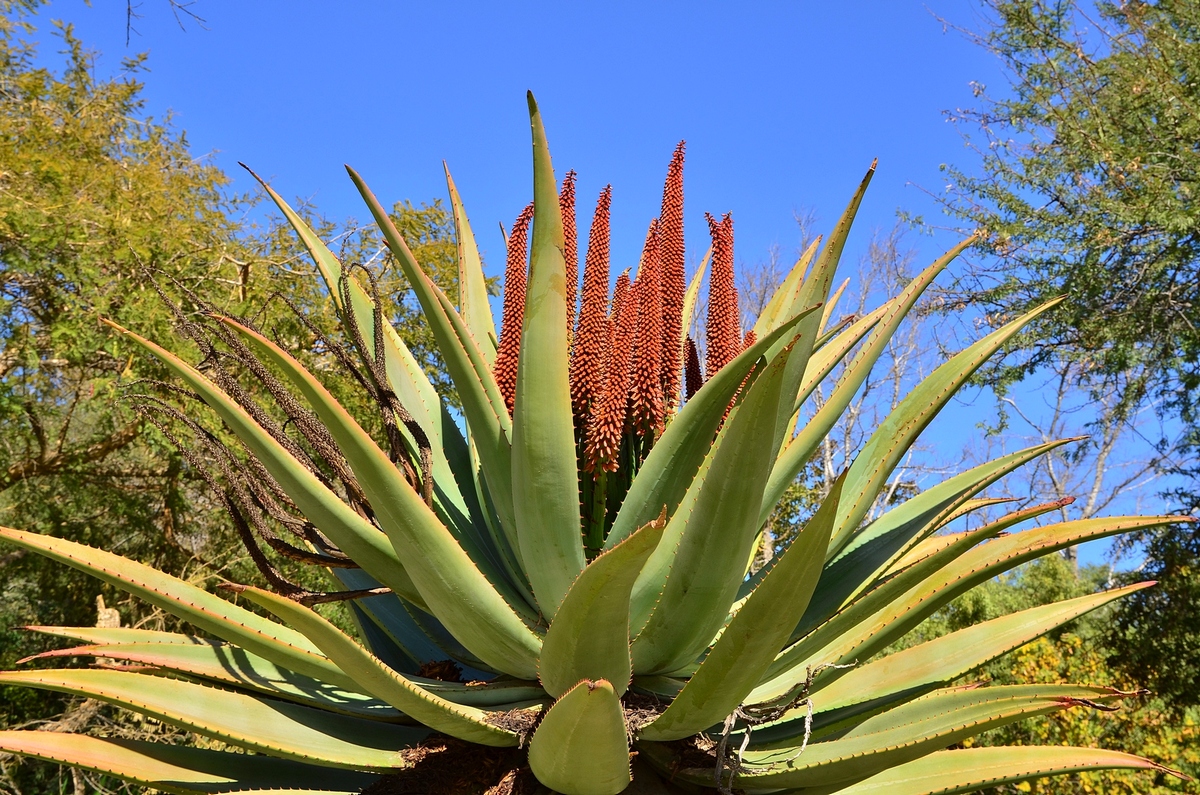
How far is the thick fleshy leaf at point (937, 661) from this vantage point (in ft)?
6.50

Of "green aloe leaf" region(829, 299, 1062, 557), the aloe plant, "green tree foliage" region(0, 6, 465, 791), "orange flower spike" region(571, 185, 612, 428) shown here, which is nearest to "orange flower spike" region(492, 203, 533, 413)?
the aloe plant

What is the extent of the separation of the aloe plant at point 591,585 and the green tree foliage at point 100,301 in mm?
5394

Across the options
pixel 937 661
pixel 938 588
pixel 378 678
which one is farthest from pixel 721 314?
pixel 378 678

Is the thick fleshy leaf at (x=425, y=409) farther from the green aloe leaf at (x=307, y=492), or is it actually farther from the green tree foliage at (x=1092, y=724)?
the green tree foliage at (x=1092, y=724)

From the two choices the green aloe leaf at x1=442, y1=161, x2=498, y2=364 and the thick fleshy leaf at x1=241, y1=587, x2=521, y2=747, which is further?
the green aloe leaf at x1=442, y1=161, x2=498, y2=364

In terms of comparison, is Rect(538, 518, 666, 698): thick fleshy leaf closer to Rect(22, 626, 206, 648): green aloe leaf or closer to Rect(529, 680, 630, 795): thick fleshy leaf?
Rect(529, 680, 630, 795): thick fleshy leaf

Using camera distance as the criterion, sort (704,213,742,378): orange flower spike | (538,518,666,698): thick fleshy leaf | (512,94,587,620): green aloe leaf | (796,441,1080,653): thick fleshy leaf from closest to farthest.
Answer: (538,518,666,698): thick fleshy leaf
(512,94,587,620): green aloe leaf
(796,441,1080,653): thick fleshy leaf
(704,213,742,378): orange flower spike

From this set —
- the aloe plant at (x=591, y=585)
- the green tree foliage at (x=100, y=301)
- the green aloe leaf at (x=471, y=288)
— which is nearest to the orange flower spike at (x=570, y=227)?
the aloe plant at (x=591, y=585)

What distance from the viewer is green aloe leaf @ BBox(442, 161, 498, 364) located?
96.2 inches

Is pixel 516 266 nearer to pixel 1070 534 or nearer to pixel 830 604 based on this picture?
pixel 830 604

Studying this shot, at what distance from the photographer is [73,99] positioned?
11.0 metres

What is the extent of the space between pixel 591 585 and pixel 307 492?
0.61 m

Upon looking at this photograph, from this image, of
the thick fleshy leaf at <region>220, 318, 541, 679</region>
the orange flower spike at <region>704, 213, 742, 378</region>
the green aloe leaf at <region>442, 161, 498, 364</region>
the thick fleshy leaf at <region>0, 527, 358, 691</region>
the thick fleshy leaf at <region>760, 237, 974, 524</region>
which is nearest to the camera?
the thick fleshy leaf at <region>220, 318, 541, 679</region>

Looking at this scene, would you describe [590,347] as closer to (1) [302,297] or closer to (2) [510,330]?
(2) [510,330]
